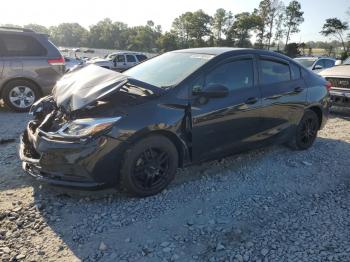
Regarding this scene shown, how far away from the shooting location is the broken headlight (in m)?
3.58

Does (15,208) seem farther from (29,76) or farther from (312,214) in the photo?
(29,76)

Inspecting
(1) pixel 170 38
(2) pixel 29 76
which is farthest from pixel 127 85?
(1) pixel 170 38

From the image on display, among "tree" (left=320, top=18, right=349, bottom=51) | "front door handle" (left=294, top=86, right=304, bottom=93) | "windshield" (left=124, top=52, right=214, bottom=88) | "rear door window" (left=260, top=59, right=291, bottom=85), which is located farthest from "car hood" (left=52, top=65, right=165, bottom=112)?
"tree" (left=320, top=18, right=349, bottom=51)

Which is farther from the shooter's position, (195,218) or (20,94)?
(20,94)

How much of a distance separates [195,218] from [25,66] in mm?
6375

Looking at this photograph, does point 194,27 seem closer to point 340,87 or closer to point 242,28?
point 242,28

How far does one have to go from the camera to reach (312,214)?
3783mm

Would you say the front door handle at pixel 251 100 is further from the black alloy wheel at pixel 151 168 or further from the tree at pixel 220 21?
the tree at pixel 220 21

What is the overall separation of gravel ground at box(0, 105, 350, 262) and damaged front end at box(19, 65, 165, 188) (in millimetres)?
353

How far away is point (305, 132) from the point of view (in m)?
5.80

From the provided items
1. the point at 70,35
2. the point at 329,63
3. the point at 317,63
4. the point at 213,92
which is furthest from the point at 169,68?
the point at 70,35

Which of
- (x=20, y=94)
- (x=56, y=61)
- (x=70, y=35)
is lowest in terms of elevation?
(x=20, y=94)

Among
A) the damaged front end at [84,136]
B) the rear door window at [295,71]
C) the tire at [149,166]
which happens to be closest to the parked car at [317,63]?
the rear door window at [295,71]

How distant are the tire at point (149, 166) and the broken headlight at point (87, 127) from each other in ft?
1.17
